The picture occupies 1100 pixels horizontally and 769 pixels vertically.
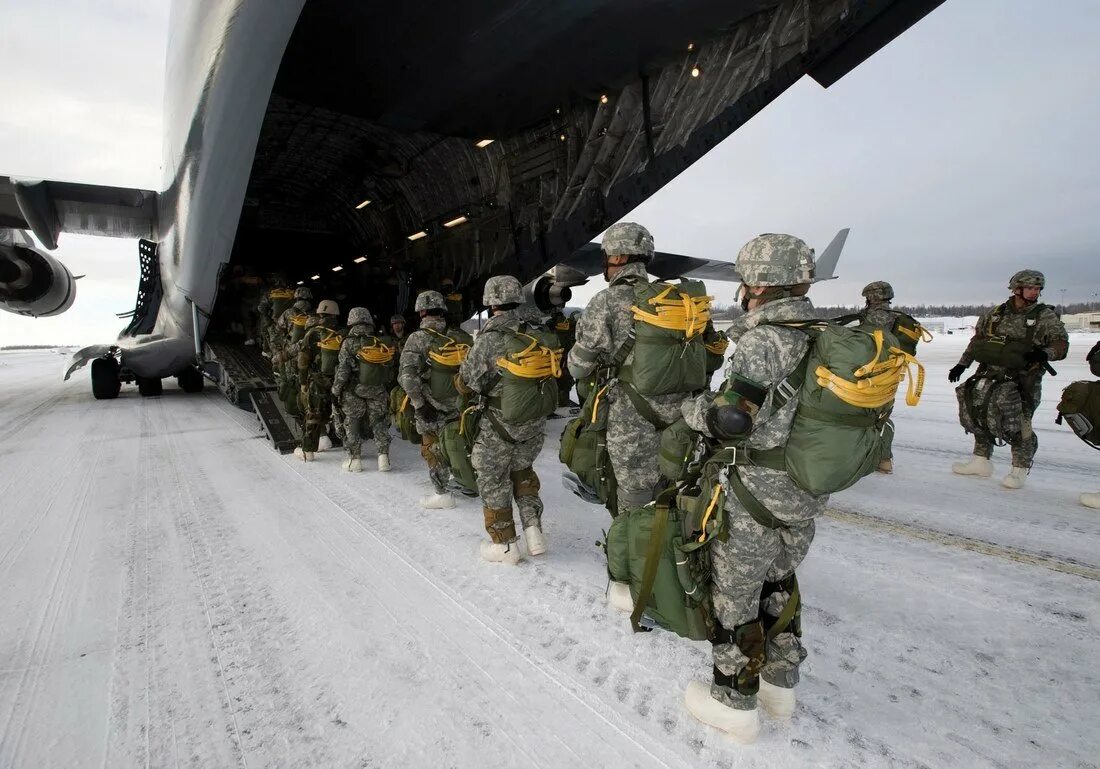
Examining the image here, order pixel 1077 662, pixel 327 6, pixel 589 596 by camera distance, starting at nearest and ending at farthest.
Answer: pixel 1077 662 → pixel 589 596 → pixel 327 6

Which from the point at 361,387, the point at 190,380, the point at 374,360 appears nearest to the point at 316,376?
the point at 361,387

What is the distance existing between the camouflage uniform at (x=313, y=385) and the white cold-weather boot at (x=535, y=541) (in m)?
3.66

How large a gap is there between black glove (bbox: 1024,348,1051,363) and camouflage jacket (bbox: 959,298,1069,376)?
3 cm

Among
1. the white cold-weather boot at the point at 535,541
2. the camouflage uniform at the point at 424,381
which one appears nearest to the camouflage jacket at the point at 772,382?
the white cold-weather boot at the point at 535,541

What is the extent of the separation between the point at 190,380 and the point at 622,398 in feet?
43.8

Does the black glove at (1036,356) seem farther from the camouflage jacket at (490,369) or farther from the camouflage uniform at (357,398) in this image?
the camouflage uniform at (357,398)

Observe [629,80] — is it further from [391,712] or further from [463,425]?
[391,712]

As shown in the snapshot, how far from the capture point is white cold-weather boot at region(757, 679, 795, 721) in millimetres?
1998

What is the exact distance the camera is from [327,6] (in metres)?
4.45

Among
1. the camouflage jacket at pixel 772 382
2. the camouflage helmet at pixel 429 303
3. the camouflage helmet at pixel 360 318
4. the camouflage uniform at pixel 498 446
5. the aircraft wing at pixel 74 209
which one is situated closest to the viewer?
the camouflage jacket at pixel 772 382

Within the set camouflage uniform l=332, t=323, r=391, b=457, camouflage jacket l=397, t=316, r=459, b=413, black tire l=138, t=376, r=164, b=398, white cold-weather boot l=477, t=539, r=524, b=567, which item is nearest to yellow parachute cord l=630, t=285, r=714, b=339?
white cold-weather boot l=477, t=539, r=524, b=567

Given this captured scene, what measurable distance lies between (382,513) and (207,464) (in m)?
2.90

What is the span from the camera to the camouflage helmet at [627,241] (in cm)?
305

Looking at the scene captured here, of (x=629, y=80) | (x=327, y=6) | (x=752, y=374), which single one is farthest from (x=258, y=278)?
(x=752, y=374)
